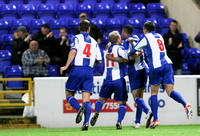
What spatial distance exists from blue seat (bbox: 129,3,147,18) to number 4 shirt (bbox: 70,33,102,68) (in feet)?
22.7

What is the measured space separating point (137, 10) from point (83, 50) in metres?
7.21

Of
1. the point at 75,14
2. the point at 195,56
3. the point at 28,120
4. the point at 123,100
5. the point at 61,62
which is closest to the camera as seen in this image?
the point at 123,100

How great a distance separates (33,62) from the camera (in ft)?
39.4

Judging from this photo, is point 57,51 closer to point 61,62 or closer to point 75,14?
point 61,62

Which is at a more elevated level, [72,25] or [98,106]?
[72,25]

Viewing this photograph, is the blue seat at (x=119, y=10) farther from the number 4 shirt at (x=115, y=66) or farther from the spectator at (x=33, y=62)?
the number 4 shirt at (x=115, y=66)

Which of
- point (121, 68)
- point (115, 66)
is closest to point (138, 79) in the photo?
point (121, 68)

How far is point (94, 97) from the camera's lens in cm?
1115

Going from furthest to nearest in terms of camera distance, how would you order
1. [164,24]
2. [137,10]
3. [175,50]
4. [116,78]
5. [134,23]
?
[137,10], [164,24], [134,23], [175,50], [116,78]

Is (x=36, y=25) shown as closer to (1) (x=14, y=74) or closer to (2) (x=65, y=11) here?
(2) (x=65, y=11)

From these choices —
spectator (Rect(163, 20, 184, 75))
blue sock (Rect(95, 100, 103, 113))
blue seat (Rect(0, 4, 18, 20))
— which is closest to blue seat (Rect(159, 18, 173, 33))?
spectator (Rect(163, 20, 184, 75))

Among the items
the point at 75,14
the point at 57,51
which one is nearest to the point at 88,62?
the point at 57,51

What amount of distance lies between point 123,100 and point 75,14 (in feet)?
22.2

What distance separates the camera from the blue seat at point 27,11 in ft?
49.5
